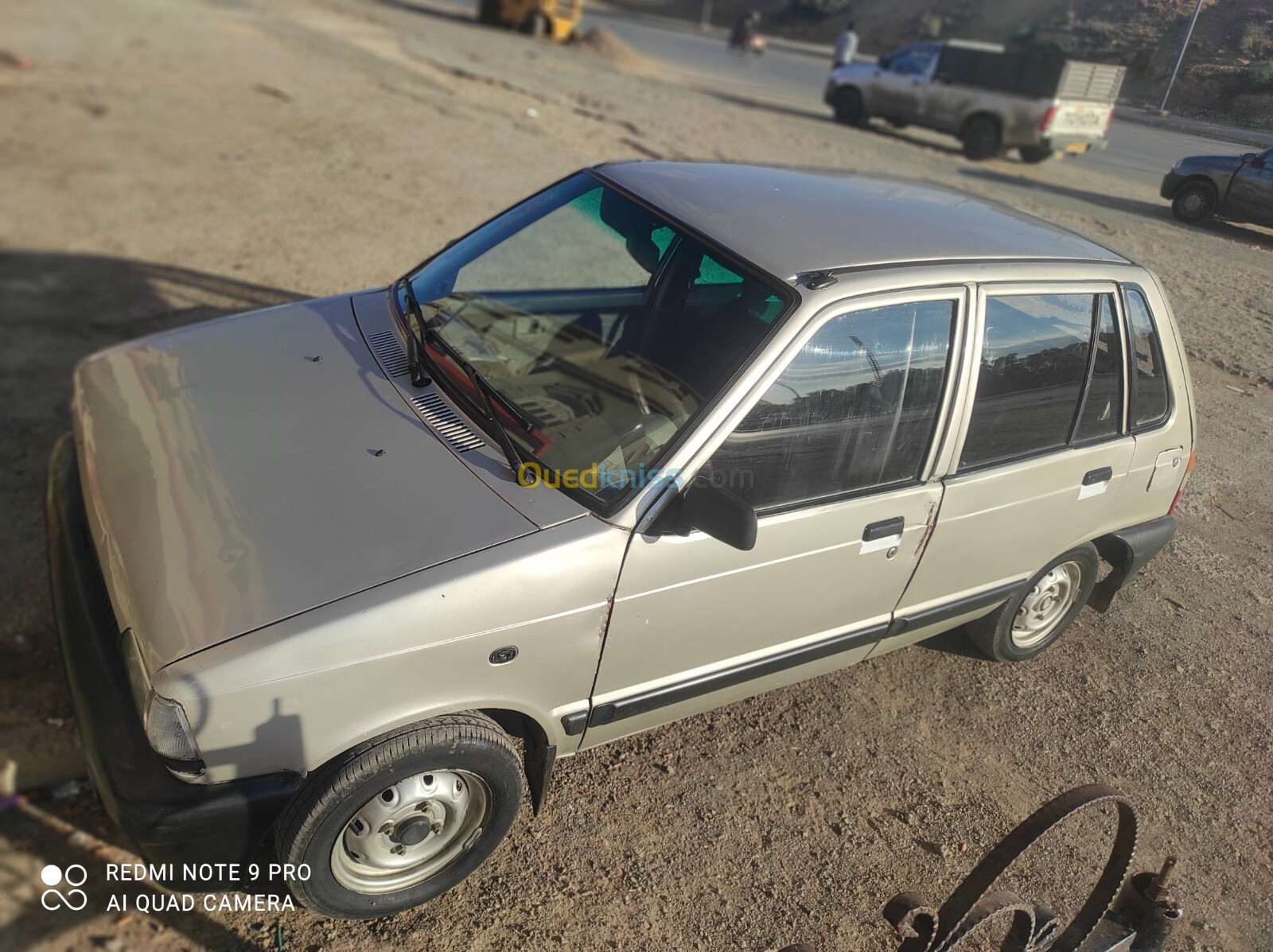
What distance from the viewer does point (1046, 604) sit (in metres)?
3.69

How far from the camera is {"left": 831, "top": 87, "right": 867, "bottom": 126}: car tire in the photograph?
14844mm

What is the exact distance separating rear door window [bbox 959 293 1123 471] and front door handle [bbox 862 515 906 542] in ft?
1.11

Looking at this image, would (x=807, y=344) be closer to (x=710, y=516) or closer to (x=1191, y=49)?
(x=710, y=516)

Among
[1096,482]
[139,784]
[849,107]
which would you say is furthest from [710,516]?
[849,107]

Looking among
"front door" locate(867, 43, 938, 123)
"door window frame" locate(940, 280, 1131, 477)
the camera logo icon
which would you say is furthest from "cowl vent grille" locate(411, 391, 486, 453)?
"front door" locate(867, 43, 938, 123)

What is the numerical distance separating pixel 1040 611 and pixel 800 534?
1724 millimetres

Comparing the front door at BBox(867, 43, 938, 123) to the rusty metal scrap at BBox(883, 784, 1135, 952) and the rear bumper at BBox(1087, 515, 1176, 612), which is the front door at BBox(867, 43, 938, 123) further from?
the rusty metal scrap at BBox(883, 784, 1135, 952)

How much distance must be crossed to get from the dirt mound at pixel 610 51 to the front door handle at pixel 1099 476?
18.7 meters

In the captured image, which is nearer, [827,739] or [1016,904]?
[1016,904]

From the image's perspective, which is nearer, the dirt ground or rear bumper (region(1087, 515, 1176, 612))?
the dirt ground

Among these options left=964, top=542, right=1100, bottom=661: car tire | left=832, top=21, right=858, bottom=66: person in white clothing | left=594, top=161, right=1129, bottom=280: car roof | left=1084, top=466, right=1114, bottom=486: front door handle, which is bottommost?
left=964, top=542, right=1100, bottom=661: car tire

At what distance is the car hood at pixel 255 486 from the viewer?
211 centimetres

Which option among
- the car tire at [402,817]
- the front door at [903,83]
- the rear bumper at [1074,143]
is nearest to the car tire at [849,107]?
the front door at [903,83]

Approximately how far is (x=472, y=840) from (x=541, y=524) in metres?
0.99
